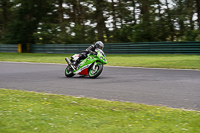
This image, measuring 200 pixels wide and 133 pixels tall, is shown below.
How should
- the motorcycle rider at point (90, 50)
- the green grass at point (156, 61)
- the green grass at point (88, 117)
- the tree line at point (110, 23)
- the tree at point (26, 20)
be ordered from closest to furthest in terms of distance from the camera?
the green grass at point (88, 117) < the motorcycle rider at point (90, 50) < the green grass at point (156, 61) < the tree line at point (110, 23) < the tree at point (26, 20)

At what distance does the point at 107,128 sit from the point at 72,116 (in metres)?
1.00

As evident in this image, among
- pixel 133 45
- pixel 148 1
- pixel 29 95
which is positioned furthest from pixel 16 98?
pixel 148 1

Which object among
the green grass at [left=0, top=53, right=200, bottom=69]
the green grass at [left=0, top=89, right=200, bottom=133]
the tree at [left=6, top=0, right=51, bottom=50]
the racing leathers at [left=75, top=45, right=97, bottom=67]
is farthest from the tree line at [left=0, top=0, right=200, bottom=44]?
the green grass at [left=0, top=89, right=200, bottom=133]

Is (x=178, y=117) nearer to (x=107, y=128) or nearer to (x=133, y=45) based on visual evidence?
(x=107, y=128)

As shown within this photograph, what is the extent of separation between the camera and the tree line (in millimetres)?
31203

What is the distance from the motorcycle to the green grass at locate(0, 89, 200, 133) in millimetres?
4443

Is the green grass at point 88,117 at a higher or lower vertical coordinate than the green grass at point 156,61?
higher

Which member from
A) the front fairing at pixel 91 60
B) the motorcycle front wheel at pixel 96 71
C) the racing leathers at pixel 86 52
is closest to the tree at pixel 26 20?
the racing leathers at pixel 86 52

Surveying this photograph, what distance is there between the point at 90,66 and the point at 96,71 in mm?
317

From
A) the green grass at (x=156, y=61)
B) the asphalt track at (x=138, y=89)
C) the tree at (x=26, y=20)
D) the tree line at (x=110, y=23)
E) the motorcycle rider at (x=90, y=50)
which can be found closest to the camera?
the asphalt track at (x=138, y=89)

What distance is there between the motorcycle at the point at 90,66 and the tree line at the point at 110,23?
1763 centimetres

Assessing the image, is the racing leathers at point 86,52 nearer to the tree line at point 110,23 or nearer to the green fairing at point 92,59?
the green fairing at point 92,59

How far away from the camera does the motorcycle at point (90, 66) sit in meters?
11.8

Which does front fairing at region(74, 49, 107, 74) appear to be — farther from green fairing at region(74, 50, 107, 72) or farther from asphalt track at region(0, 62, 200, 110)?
asphalt track at region(0, 62, 200, 110)
